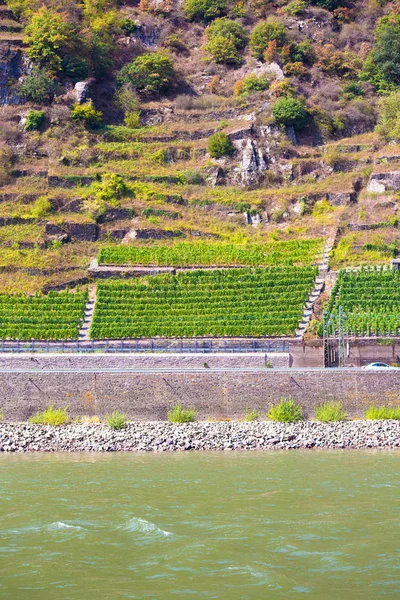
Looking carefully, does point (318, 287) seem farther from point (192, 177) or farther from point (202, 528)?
point (202, 528)

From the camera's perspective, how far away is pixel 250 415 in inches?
1298

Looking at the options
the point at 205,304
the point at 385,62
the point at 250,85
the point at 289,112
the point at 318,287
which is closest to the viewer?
the point at 205,304

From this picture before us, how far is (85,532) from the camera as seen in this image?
19.5m

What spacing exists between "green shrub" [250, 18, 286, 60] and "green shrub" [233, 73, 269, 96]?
3.14 meters

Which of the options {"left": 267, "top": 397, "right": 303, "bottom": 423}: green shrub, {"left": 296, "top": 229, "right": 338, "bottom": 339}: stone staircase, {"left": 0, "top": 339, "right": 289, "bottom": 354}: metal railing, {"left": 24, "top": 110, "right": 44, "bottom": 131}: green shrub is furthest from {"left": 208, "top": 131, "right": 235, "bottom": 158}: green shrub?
{"left": 267, "top": 397, "right": 303, "bottom": 423}: green shrub

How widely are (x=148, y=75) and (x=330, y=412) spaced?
37253 millimetres

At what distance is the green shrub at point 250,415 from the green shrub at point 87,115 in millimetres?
31565

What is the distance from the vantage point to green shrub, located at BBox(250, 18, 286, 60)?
65.2 meters

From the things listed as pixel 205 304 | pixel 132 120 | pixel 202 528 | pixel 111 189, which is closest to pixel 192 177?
pixel 111 189

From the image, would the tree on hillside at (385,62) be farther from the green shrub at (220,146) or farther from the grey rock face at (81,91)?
the grey rock face at (81,91)

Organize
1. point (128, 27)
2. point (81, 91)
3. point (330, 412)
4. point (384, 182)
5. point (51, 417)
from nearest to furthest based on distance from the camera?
1. point (330, 412)
2. point (51, 417)
3. point (384, 182)
4. point (81, 91)
5. point (128, 27)

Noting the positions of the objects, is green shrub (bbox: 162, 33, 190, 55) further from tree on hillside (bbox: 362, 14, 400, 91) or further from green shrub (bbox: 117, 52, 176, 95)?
tree on hillside (bbox: 362, 14, 400, 91)

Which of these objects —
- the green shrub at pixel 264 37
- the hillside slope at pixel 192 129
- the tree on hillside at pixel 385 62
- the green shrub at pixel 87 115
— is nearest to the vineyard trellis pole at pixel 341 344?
the hillside slope at pixel 192 129

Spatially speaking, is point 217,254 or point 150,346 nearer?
point 150,346
